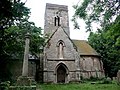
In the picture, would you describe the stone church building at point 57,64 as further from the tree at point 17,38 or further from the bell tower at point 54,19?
the tree at point 17,38

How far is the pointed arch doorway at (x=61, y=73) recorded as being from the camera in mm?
29691

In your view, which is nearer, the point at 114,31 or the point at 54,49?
the point at 114,31

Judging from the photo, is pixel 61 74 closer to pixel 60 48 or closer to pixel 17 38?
pixel 60 48

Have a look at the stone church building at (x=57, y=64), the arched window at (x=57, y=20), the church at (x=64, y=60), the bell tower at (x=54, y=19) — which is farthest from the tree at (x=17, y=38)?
the arched window at (x=57, y=20)

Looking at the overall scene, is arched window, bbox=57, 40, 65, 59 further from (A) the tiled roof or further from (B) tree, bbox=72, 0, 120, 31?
(B) tree, bbox=72, 0, 120, 31

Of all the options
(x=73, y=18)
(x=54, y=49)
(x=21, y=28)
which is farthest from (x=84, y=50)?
(x=73, y=18)

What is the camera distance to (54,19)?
1432 inches

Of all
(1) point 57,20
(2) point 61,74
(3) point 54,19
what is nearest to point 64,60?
(2) point 61,74

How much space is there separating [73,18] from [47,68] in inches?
645

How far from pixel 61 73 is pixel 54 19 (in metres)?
11.4

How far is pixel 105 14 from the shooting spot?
11.7m

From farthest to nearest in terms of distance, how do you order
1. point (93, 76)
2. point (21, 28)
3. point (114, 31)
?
point (93, 76), point (21, 28), point (114, 31)

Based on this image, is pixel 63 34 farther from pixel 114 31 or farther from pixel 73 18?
pixel 114 31

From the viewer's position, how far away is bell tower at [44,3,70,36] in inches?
1403
